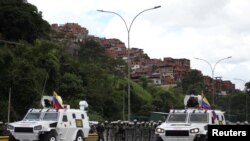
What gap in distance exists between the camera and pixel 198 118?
22438 millimetres

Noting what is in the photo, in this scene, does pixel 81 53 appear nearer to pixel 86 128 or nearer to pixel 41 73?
pixel 41 73

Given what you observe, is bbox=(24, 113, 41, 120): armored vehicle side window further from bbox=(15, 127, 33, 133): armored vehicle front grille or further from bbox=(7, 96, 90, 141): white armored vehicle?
bbox=(15, 127, 33, 133): armored vehicle front grille

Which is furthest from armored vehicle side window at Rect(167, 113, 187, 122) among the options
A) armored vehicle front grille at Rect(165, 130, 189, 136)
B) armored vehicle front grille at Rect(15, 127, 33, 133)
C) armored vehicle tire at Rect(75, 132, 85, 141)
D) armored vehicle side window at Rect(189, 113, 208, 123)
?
armored vehicle front grille at Rect(15, 127, 33, 133)

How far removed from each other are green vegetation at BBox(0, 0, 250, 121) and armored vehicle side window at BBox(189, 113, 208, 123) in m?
29.3

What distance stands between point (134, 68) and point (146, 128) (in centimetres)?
16500

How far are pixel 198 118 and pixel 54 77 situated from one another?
1740 inches

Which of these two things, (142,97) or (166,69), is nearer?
(142,97)

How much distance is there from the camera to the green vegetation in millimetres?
52062

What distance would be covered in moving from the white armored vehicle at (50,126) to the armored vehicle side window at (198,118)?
20.9ft

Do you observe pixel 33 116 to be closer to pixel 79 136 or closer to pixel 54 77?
pixel 79 136

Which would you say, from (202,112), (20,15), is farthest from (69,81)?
(202,112)

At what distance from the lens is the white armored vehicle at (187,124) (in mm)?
20875

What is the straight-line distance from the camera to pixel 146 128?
31.5 meters

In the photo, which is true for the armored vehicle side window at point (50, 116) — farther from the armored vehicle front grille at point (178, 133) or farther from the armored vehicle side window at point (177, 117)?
the armored vehicle front grille at point (178, 133)
